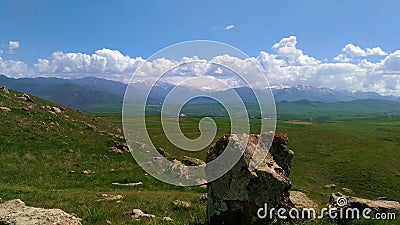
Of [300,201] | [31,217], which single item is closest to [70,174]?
[31,217]

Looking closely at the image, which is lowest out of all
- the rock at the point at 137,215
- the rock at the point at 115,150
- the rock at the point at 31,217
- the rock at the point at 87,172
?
the rock at the point at 87,172

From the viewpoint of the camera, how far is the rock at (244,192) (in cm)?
1465

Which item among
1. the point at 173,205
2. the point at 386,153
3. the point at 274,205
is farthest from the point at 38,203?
the point at 386,153

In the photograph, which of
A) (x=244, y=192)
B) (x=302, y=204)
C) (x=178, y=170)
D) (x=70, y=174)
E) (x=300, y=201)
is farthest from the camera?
(x=178, y=170)

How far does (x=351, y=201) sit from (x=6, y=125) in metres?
38.1

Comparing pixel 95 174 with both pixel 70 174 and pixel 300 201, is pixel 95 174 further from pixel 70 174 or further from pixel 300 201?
pixel 300 201

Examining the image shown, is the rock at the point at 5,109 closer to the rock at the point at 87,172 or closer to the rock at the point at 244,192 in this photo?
the rock at the point at 87,172

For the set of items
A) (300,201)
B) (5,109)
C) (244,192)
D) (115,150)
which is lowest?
(115,150)

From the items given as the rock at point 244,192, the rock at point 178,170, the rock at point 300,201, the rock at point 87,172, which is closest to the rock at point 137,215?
the rock at point 244,192

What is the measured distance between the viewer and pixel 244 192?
14.8 metres

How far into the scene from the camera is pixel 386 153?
70.8 metres

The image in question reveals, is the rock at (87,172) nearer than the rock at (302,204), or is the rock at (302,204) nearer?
the rock at (302,204)

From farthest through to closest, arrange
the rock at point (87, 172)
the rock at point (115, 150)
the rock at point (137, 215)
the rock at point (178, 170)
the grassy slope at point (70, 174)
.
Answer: the rock at point (115, 150)
the rock at point (178, 170)
the rock at point (87, 172)
the grassy slope at point (70, 174)
the rock at point (137, 215)

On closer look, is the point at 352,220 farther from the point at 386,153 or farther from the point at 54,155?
the point at 386,153
